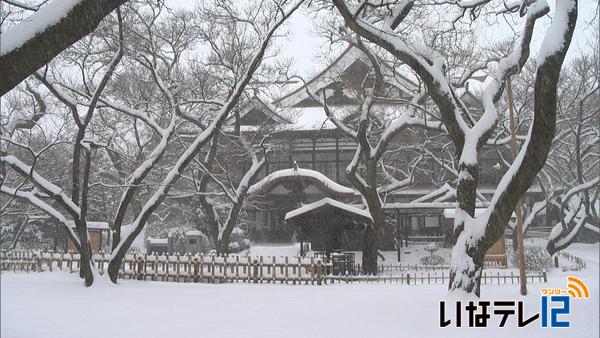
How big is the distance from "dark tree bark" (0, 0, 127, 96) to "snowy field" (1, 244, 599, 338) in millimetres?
4333

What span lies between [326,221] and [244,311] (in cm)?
994

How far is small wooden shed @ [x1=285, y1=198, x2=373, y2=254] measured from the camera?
1953cm

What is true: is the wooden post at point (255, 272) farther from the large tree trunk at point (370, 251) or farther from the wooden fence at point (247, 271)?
the large tree trunk at point (370, 251)

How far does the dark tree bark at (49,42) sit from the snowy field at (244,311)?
171 inches

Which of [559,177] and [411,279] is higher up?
[559,177]

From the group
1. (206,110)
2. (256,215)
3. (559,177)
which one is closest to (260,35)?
(206,110)

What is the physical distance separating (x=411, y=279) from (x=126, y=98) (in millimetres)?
14405

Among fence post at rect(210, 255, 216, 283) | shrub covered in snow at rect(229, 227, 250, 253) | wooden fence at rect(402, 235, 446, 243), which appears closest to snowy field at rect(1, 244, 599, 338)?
fence post at rect(210, 255, 216, 283)

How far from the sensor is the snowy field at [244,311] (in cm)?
811

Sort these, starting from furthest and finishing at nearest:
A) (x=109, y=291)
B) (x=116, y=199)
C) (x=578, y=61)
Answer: (x=116, y=199) < (x=578, y=61) < (x=109, y=291)

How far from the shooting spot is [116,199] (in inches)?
1220

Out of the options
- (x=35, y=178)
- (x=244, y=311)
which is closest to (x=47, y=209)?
Answer: (x=35, y=178)

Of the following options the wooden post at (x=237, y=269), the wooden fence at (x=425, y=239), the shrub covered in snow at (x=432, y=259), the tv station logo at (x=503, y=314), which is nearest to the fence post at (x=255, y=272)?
the wooden post at (x=237, y=269)

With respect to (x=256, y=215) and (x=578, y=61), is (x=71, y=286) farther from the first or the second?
(x=578, y=61)
